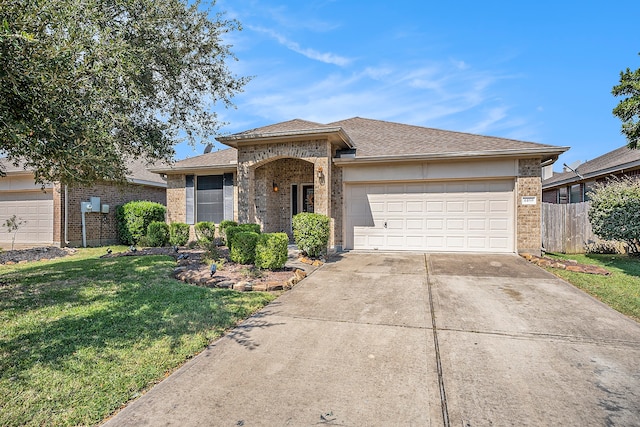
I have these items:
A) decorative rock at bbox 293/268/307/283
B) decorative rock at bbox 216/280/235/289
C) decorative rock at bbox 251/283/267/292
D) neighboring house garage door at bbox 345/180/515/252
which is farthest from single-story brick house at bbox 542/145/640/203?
decorative rock at bbox 216/280/235/289

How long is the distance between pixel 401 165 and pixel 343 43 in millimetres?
4414

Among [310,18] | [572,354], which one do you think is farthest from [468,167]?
[572,354]

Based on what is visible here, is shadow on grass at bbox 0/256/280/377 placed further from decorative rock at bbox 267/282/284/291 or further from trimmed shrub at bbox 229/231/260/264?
trimmed shrub at bbox 229/231/260/264

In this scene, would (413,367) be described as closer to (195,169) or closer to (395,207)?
(395,207)

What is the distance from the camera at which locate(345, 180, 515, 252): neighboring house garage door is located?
10.1 metres

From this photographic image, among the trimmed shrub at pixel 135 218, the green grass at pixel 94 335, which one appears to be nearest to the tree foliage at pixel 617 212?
the green grass at pixel 94 335

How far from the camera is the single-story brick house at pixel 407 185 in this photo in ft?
31.8

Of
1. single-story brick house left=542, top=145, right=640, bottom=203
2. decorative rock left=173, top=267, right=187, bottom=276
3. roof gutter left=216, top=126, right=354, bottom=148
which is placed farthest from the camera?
single-story brick house left=542, top=145, right=640, bottom=203

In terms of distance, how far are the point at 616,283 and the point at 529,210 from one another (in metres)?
3.44

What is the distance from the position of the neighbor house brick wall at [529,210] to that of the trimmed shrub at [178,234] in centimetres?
1141

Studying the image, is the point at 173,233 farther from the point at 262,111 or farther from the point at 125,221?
the point at 262,111

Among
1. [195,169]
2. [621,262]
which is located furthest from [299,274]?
[621,262]

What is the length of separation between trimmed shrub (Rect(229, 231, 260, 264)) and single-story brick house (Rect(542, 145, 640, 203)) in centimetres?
1050

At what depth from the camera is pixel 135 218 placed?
1346cm
